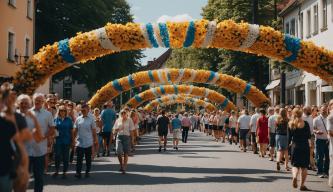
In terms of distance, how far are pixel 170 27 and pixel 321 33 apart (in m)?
15.5

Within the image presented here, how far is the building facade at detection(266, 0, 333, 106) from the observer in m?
29.0

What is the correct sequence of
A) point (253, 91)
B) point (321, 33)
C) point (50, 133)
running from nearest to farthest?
point (50, 133), point (321, 33), point (253, 91)

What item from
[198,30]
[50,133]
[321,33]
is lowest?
[50,133]

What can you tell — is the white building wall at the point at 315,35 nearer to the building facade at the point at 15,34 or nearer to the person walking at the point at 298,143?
the building facade at the point at 15,34

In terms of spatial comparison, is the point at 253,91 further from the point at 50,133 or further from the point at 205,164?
the point at 50,133

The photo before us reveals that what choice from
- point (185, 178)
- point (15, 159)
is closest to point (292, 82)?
point (185, 178)

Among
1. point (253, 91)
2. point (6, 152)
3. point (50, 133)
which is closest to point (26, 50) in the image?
point (253, 91)

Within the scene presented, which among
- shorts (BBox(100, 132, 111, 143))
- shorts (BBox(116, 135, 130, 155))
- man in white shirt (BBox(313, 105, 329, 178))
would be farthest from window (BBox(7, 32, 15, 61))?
man in white shirt (BBox(313, 105, 329, 178))

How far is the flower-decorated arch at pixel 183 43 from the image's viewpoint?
Answer: 17016mm

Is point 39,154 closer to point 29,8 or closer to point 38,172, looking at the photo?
point 38,172

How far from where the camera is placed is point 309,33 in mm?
33844

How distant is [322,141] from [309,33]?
69.5 feet

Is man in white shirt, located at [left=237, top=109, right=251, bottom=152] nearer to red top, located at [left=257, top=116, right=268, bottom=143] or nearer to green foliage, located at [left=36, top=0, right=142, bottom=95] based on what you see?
red top, located at [left=257, top=116, right=268, bottom=143]

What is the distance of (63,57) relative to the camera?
57.6 feet
